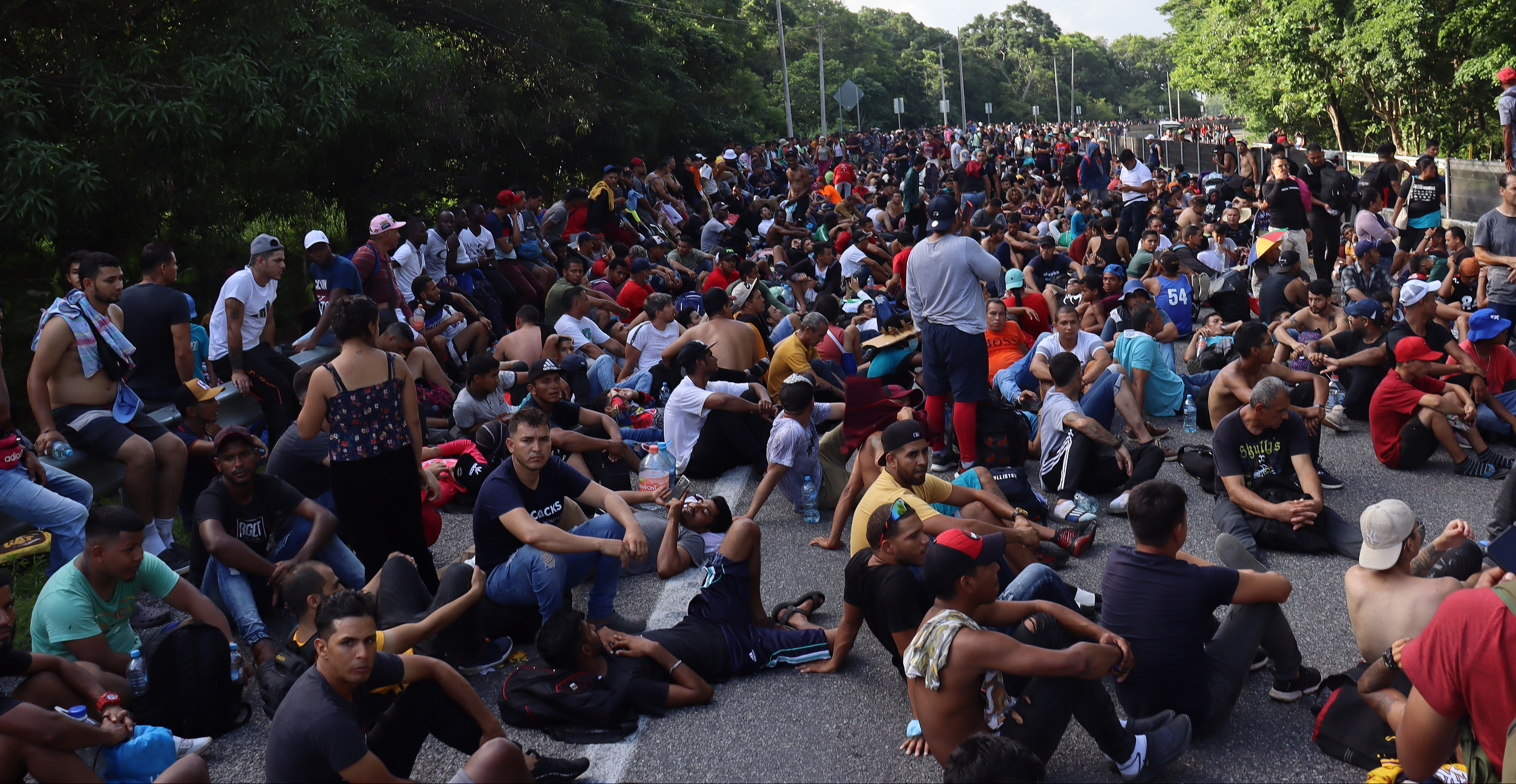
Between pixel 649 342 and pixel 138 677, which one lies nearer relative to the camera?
pixel 138 677

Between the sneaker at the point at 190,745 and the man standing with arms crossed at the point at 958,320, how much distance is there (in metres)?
5.23

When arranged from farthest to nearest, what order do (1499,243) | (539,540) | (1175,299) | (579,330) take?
(1175,299), (579,330), (1499,243), (539,540)

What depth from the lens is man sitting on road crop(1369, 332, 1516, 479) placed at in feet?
27.7

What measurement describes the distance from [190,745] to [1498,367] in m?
8.96

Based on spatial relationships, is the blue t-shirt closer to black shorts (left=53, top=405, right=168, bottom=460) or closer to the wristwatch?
black shorts (left=53, top=405, right=168, bottom=460)

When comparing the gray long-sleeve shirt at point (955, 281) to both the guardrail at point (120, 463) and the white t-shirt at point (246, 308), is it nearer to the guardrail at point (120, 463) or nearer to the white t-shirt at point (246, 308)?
the white t-shirt at point (246, 308)

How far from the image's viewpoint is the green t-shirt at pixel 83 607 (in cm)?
548

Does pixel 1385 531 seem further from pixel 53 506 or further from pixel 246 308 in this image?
pixel 246 308

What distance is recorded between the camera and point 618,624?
618cm

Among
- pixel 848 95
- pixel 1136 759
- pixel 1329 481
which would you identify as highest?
pixel 848 95

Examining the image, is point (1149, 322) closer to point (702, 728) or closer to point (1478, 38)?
point (702, 728)

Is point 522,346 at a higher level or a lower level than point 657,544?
Result: higher

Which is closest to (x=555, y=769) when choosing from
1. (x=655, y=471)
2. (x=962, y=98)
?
(x=655, y=471)

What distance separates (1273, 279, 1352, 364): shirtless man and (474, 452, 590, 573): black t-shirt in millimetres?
6677
